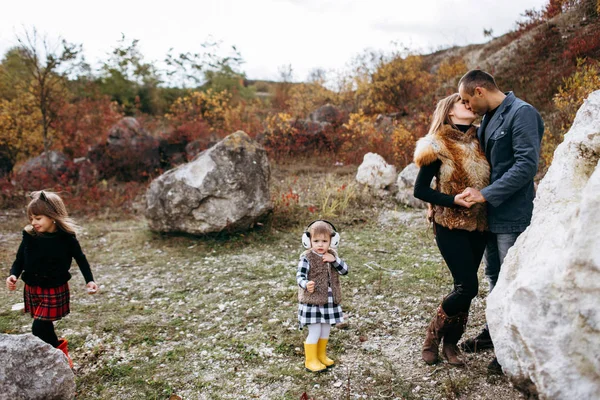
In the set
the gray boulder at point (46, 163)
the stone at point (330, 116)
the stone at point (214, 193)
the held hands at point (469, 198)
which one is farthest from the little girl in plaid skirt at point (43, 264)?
the stone at point (330, 116)

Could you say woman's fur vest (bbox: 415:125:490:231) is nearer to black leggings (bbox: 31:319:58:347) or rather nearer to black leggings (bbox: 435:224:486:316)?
black leggings (bbox: 435:224:486:316)

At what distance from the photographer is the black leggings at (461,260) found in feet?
9.50

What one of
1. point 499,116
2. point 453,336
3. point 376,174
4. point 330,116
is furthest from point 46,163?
point 499,116

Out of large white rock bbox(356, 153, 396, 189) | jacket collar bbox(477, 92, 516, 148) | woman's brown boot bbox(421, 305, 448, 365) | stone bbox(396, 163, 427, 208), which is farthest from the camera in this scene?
large white rock bbox(356, 153, 396, 189)

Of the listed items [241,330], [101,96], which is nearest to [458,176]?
[241,330]

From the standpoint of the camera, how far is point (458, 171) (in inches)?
114

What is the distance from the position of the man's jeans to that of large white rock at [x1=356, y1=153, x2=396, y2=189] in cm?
587

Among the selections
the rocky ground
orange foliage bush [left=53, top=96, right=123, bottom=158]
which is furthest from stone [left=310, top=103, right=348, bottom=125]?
the rocky ground

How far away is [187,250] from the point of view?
666cm

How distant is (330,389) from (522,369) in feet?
4.87

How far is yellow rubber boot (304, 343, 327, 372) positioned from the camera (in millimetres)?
3324

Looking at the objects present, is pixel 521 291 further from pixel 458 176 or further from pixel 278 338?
pixel 278 338

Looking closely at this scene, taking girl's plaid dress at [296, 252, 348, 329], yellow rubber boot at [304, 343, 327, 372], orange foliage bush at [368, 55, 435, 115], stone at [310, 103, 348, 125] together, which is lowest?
yellow rubber boot at [304, 343, 327, 372]

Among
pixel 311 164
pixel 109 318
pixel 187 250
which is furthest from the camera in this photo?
pixel 311 164
